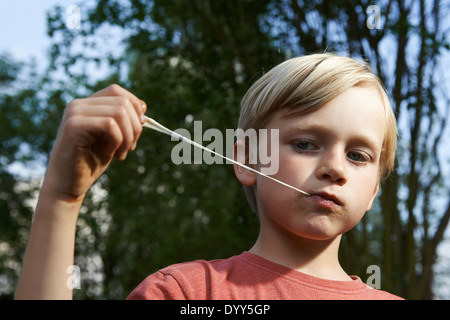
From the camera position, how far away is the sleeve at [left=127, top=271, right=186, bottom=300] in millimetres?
1281

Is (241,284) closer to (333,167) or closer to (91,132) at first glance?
(333,167)

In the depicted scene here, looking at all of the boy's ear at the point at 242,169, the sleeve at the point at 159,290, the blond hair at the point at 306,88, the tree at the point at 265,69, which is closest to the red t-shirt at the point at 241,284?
the sleeve at the point at 159,290

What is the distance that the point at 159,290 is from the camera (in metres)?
1.31

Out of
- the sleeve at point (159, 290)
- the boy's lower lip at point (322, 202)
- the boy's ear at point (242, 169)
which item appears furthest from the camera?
the boy's ear at point (242, 169)

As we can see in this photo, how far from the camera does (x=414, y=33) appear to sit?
214 inches

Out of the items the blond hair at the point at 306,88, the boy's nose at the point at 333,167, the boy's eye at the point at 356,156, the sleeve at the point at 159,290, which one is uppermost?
the blond hair at the point at 306,88

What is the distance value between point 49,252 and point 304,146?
0.72m

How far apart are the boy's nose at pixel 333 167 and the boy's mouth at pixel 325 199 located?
1.6 inches

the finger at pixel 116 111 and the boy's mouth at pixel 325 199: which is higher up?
the finger at pixel 116 111

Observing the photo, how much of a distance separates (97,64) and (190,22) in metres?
1.25

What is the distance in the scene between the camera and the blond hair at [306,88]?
150 cm

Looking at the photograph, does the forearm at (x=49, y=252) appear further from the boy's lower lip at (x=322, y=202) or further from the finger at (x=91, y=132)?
the boy's lower lip at (x=322, y=202)

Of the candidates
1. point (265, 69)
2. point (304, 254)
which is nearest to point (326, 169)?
point (304, 254)
